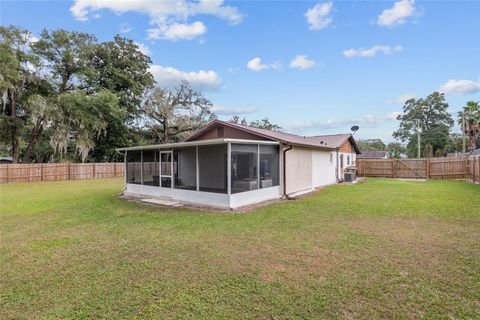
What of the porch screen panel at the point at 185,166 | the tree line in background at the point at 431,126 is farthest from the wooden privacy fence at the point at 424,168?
the tree line in background at the point at 431,126

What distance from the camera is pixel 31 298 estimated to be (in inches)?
122

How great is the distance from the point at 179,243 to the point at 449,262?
14.3 feet

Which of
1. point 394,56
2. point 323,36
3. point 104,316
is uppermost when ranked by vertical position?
point 323,36

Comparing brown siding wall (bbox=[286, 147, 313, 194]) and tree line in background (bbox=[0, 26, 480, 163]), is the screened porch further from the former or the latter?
tree line in background (bbox=[0, 26, 480, 163])

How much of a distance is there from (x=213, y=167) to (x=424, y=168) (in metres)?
15.7

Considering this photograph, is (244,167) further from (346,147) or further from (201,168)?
(346,147)

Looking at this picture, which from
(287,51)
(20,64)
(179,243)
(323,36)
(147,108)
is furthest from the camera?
(147,108)

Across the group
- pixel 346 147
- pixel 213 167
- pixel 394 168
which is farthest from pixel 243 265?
pixel 394 168

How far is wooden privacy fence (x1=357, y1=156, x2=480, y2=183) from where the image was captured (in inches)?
654

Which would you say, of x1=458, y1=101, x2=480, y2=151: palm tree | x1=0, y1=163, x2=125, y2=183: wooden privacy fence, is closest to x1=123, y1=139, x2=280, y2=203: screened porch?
x1=0, y1=163, x2=125, y2=183: wooden privacy fence

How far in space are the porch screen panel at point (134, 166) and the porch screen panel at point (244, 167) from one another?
15.9ft

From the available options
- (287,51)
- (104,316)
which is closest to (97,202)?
(104,316)

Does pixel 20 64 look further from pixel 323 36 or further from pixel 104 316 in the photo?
pixel 104 316

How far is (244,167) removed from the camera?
880cm
